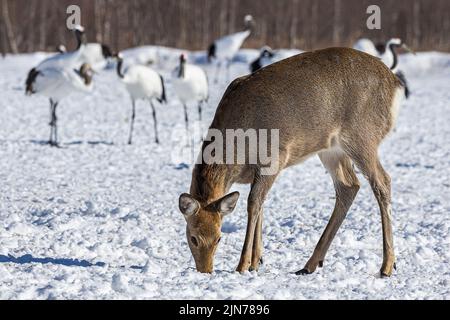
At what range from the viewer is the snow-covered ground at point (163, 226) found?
17.3 feet

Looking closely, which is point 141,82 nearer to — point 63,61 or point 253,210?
point 63,61

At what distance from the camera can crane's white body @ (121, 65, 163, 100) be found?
1579 cm

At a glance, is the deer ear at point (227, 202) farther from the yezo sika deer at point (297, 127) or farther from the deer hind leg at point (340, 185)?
the deer hind leg at point (340, 185)

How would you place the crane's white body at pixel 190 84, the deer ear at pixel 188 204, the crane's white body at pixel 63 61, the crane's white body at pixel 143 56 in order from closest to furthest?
the deer ear at pixel 188 204 → the crane's white body at pixel 63 61 → the crane's white body at pixel 190 84 → the crane's white body at pixel 143 56

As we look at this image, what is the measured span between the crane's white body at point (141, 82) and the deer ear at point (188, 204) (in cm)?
1032

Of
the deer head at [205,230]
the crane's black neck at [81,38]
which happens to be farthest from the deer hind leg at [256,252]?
the crane's black neck at [81,38]

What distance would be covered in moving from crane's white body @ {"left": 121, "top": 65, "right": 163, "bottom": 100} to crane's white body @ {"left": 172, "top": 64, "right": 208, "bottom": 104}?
0.42 m

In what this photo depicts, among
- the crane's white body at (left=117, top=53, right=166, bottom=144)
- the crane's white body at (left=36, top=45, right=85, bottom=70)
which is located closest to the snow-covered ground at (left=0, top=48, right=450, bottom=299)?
the crane's white body at (left=117, top=53, right=166, bottom=144)

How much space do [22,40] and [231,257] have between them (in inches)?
1422

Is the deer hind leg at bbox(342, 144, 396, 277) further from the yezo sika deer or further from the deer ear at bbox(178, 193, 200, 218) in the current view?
the deer ear at bbox(178, 193, 200, 218)

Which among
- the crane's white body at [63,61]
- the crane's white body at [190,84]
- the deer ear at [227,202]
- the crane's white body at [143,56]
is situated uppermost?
the deer ear at [227,202]

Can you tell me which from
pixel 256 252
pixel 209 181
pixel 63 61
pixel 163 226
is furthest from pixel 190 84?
pixel 209 181

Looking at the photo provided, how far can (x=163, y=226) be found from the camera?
7.70 metres
